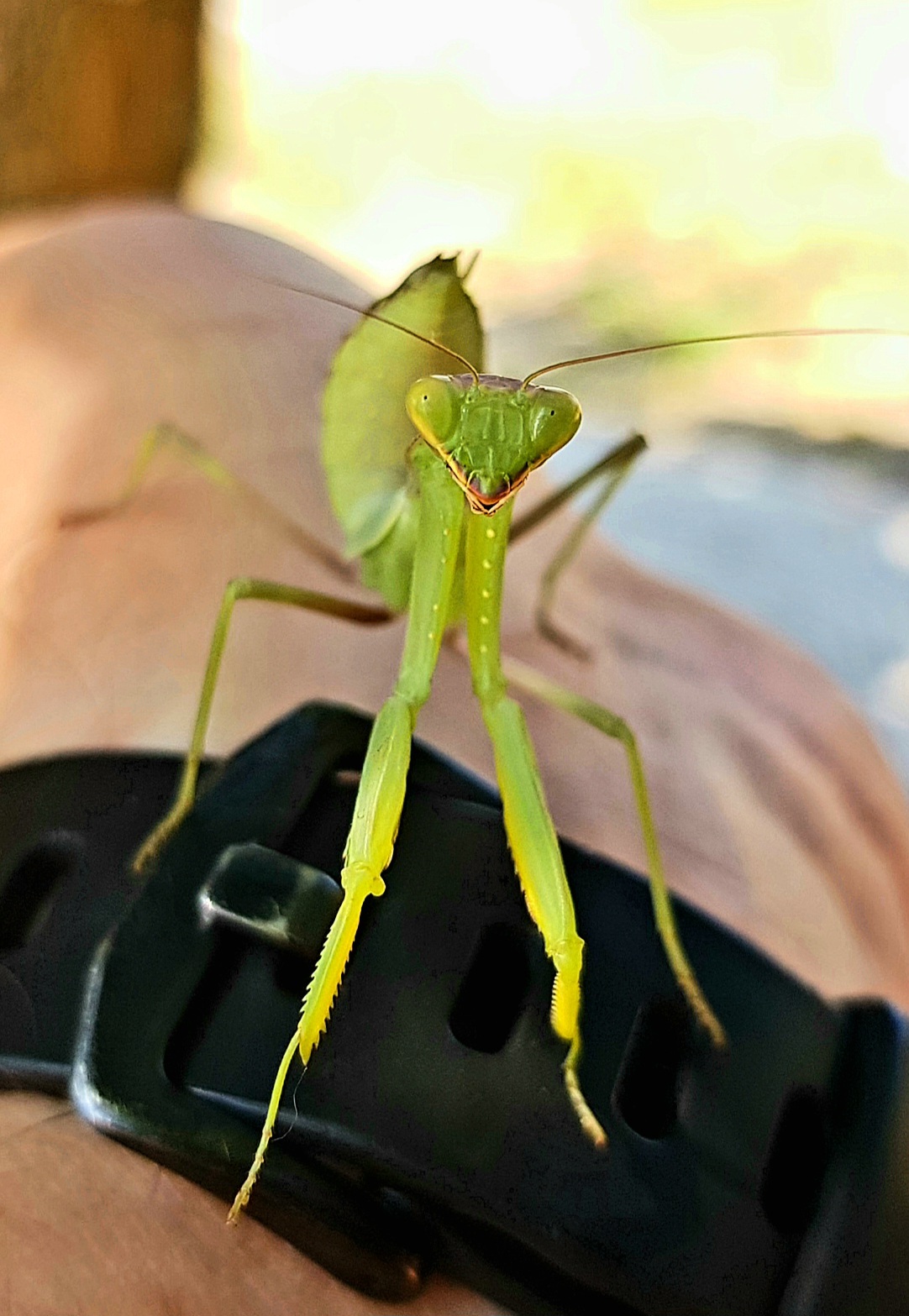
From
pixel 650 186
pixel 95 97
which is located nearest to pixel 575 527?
pixel 95 97

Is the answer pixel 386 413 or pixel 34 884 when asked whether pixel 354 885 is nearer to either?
pixel 34 884

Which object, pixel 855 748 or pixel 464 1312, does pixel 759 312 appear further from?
pixel 464 1312

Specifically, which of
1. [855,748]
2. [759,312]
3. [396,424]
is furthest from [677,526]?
[396,424]

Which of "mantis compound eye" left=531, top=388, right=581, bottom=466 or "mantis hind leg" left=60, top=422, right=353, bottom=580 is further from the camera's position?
"mantis hind leg" left=60, top=422, right=353, bottom=580

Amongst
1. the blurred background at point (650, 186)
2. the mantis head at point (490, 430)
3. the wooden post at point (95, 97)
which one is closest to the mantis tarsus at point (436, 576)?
the mantis head at point (490, 430)

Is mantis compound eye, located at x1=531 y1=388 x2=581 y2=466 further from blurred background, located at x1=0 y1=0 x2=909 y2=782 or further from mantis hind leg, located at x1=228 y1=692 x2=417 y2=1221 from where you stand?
blurred background, located at x1=0 y1=0 x2=909 y2=782

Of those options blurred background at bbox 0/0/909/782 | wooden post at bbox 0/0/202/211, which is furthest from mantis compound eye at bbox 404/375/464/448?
wooden post at bbox 0/0/202/211

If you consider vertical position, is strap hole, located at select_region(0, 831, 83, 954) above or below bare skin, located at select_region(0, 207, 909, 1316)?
below

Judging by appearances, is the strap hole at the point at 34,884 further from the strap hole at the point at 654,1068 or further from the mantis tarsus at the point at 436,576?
the strap hole at the point at 654,1068
